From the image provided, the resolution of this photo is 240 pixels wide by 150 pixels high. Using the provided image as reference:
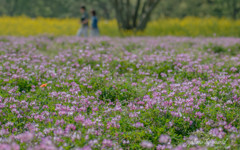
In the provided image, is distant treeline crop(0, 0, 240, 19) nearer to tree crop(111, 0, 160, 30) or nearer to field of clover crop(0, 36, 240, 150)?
tree crop(111, 0, 160, 30)

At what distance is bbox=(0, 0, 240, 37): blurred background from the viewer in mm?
19906

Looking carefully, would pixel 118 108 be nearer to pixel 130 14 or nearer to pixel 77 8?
pixel 130 14

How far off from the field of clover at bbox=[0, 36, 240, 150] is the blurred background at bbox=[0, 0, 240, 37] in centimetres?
1185

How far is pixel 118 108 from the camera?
504 centimetres

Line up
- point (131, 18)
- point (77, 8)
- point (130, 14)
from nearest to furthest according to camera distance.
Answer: point (130, 14)
point (131, 18)
point (77, 8)

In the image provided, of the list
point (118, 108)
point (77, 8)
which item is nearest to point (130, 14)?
point (118, 108)

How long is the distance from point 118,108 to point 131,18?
55.1 ft

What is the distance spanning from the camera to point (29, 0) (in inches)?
2216

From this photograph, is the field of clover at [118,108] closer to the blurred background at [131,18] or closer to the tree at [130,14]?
the blurred background at [131,18]

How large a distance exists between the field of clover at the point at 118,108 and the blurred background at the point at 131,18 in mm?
11852

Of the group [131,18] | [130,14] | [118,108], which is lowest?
[118,108]

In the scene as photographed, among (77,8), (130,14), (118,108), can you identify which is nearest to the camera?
(118,108)

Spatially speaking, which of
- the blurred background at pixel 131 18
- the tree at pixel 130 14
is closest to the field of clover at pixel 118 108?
the blurred background at pixel 131 18

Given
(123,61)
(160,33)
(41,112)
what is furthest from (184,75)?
(160,33)
